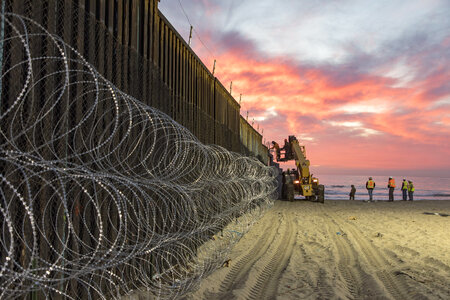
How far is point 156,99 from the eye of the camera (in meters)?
5.53

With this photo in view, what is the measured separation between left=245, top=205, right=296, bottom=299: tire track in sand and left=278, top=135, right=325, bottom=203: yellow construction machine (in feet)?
34.2

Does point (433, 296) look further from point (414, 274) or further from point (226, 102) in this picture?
point (226, 102)

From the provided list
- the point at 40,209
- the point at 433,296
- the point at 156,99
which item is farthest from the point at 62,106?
the point at 433,296

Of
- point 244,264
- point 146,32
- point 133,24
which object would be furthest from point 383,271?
point 133,24

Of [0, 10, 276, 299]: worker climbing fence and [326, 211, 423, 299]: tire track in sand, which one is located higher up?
[0, 10, 276, 299]: worker climbing fence

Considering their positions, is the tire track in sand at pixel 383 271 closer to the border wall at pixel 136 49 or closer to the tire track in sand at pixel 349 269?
the tire track in sand at pixel 349 269

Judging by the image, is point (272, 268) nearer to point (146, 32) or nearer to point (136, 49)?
point (136, 49)

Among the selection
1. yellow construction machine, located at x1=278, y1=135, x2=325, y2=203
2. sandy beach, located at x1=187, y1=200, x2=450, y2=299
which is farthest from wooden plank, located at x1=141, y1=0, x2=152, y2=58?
yellow construction machine, located at x1=278, y1=135, x2=325, y2=203

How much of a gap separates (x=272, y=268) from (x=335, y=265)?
3.99 ft

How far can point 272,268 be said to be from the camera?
5.97 metres

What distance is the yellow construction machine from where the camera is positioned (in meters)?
19.6

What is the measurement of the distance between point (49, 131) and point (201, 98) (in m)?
5.72

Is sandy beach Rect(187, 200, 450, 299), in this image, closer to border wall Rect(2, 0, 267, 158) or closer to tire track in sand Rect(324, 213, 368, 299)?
tire track in sand Rect(324, 213, 368, 299)

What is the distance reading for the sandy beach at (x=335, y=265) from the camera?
189 inches
